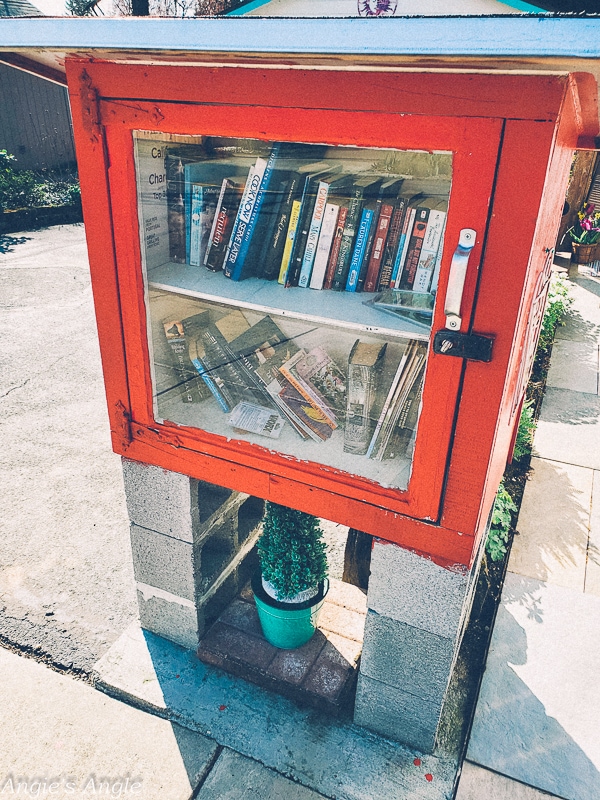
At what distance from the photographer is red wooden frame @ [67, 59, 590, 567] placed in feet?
4.41

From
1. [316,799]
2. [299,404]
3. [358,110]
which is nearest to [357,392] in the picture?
[299,404]

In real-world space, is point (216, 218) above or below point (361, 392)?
above

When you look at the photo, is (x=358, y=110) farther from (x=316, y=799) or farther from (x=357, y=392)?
(x=316, y=799)

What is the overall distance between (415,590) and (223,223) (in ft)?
4.87

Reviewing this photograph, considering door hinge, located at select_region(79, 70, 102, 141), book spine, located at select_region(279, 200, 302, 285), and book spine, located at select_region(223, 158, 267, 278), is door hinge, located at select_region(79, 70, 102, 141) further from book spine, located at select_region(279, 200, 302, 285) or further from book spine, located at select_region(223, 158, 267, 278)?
book spine, located at select_region(279, 200, 302, 285)

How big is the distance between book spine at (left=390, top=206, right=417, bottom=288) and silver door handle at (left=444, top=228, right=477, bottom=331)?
1.20 feet

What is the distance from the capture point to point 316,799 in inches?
85.5

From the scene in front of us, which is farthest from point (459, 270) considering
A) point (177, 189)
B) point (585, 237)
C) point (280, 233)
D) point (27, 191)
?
point (27, 191)

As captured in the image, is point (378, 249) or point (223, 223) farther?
point (223, 223)

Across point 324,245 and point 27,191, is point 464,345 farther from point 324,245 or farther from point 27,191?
point 27,191

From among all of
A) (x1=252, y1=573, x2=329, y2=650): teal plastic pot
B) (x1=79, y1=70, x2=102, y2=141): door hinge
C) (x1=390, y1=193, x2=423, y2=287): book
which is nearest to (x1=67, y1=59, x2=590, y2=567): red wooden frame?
(x1=79, y1=70, x2=102, y2=141): door hinge

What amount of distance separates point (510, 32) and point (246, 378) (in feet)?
4.72

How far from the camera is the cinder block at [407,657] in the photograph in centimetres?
208

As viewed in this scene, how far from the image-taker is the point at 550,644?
9.25 ft
